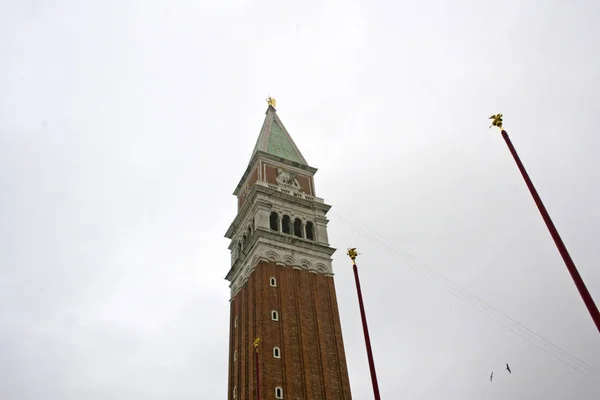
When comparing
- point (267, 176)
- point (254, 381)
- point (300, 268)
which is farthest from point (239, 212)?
point (254, 381)

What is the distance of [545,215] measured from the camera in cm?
2217

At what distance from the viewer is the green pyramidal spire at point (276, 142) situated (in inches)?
2729

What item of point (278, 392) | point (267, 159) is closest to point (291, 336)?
point (278, 392)

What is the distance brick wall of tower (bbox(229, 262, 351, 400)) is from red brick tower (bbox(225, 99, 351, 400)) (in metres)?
0.09

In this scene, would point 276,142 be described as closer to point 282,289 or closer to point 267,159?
point 267,159

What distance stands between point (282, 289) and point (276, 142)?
78.2 ft

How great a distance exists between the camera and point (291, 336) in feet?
169

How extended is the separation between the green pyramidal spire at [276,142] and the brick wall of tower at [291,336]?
59.6 feet

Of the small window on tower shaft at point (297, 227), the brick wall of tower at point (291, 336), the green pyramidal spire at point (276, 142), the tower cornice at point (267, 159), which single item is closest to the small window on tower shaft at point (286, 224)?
the small window on tower shaft at point (297, 227)

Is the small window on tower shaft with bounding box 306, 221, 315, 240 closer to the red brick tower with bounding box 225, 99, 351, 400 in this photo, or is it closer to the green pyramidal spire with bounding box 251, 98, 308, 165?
the red brick tower with bounding box 225, 99, 351, 400

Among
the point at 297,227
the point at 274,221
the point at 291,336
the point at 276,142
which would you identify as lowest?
the point at 291,336

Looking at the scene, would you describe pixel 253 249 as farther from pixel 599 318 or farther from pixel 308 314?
pixel 599 318

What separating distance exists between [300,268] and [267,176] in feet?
42.8

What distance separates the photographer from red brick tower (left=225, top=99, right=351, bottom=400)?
48875 mm
